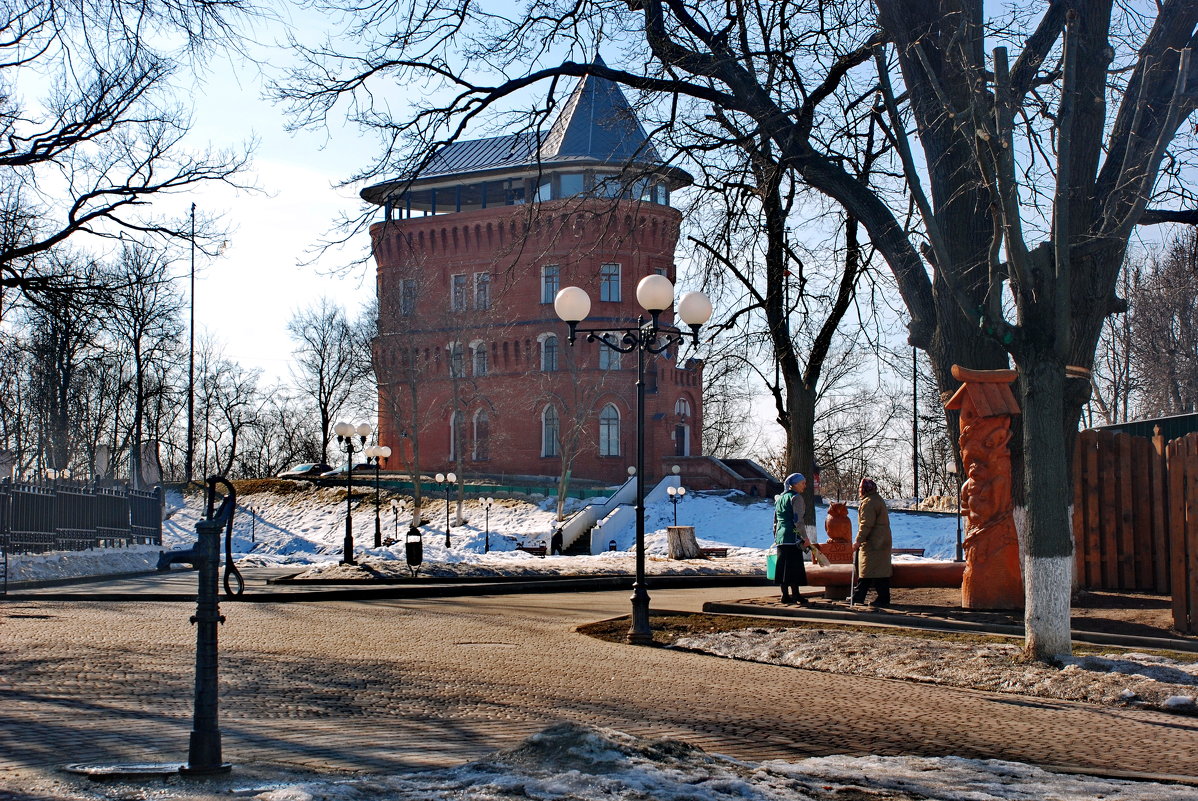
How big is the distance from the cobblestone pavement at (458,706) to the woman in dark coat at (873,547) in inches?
145

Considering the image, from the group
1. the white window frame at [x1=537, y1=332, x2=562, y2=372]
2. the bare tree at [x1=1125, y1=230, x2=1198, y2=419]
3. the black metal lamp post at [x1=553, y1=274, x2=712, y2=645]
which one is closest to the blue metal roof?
the white window frame at [x1=537, y1=332, x2=562, y2=372]

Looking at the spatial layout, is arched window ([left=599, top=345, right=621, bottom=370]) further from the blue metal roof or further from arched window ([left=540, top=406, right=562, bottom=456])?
the blue metal roof

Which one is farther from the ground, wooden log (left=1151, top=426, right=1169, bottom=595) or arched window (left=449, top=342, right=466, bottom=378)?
arched window (left=449, top=342, right=466, bottom=378)

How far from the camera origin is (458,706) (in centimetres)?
732

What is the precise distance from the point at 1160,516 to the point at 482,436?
48419 mm

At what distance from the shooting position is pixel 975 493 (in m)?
12.8

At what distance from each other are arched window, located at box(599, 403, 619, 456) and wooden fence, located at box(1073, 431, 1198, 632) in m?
42.6

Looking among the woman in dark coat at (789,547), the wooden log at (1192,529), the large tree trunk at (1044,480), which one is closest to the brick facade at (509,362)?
the woman in dark coat at (789,547)

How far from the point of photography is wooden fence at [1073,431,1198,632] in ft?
48.1

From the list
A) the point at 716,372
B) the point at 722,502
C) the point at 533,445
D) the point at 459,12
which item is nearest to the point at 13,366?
the point at 533,445

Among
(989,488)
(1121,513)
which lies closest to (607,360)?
(1121,513)

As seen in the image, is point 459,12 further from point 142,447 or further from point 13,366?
point 142,447

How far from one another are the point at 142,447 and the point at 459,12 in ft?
150

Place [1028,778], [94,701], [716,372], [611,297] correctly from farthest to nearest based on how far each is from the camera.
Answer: [611,297]
[716,372]
[94,701]
[1028,778]
